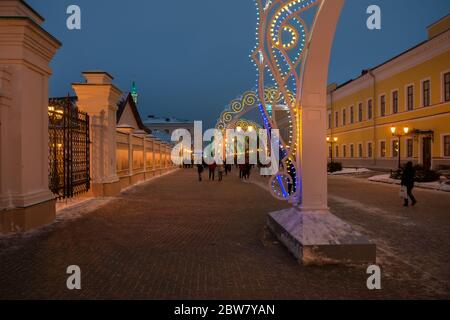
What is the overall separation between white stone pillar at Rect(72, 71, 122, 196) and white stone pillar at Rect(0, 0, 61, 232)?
577cm

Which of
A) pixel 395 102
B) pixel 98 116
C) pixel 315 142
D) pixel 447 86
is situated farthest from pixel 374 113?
pixel 315 142

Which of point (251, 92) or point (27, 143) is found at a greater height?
point (251, 92)

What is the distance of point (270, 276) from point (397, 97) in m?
32.2

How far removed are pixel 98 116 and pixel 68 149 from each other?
10.3ft

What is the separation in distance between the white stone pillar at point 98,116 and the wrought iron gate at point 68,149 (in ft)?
1.86

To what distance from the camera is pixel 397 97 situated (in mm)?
33688

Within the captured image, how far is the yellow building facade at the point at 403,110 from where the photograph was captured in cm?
2741

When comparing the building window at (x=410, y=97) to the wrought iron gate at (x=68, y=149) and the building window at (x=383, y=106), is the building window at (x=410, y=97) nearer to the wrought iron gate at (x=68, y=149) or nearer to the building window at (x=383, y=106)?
the building window at (x=383, y=106)

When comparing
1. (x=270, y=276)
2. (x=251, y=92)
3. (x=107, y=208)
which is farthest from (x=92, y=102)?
(x=270, y=276)

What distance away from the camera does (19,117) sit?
8.12m

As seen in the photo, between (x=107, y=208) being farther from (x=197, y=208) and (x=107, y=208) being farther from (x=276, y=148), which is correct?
(x=276, y=148)

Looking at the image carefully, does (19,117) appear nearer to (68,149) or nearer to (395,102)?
(68,149)

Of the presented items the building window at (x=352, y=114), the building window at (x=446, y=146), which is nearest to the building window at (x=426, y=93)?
the building window at (x=446, y=146)

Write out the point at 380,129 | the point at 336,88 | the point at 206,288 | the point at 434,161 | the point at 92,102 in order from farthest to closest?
the point at 336,88 < the point at 380,129 < the point at 434,161 < the point at 92,102 < the point at 206,288
